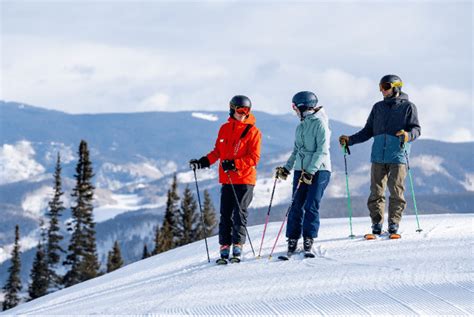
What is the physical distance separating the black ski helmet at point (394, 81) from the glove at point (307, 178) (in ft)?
7.30

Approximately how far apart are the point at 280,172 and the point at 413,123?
244 cm

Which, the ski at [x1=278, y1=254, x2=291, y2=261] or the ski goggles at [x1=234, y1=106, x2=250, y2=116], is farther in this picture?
the ski at [x1=278, y1=254, x2=291, y2=261]

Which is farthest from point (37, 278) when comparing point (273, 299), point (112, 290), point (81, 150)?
point (273, 299)

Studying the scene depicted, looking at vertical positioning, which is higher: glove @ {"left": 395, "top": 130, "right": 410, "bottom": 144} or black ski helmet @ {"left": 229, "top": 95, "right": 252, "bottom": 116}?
black ski helmet @ {"left": 229, "top": 95, "right": 252, "bottom": 116}

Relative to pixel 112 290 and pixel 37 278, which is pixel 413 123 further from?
pixel 37 278

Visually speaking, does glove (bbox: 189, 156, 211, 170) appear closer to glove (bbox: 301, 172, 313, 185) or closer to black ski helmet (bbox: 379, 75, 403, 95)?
glove (bbox: 301, 172, 313, 185)

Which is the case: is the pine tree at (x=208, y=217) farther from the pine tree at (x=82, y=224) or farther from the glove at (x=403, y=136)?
the glove at (x=403, y=136)

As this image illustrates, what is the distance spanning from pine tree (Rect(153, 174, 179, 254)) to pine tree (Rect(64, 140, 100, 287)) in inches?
268

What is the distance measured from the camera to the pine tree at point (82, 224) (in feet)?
131

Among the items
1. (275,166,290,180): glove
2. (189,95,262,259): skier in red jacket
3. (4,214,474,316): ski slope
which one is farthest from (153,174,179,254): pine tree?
(275,166,290,180): glove

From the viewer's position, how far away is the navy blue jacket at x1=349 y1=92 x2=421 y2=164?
10336mm

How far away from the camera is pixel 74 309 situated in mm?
8734

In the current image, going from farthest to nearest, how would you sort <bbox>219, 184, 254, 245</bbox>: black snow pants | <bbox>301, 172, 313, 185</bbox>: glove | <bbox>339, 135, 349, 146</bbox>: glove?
<bbox>339, 135, 349, 146</bbox>: glove < <bbox>219, 184, 254, 245</bbox>: black snow pants < <bbox>301, 172, 313, 185</bbox>: glove

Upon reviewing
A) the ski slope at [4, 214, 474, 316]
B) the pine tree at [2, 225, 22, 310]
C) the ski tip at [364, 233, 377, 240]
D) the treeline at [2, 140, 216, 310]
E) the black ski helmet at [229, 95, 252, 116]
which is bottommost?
the pine tree at [2, 225, 22, 310]
